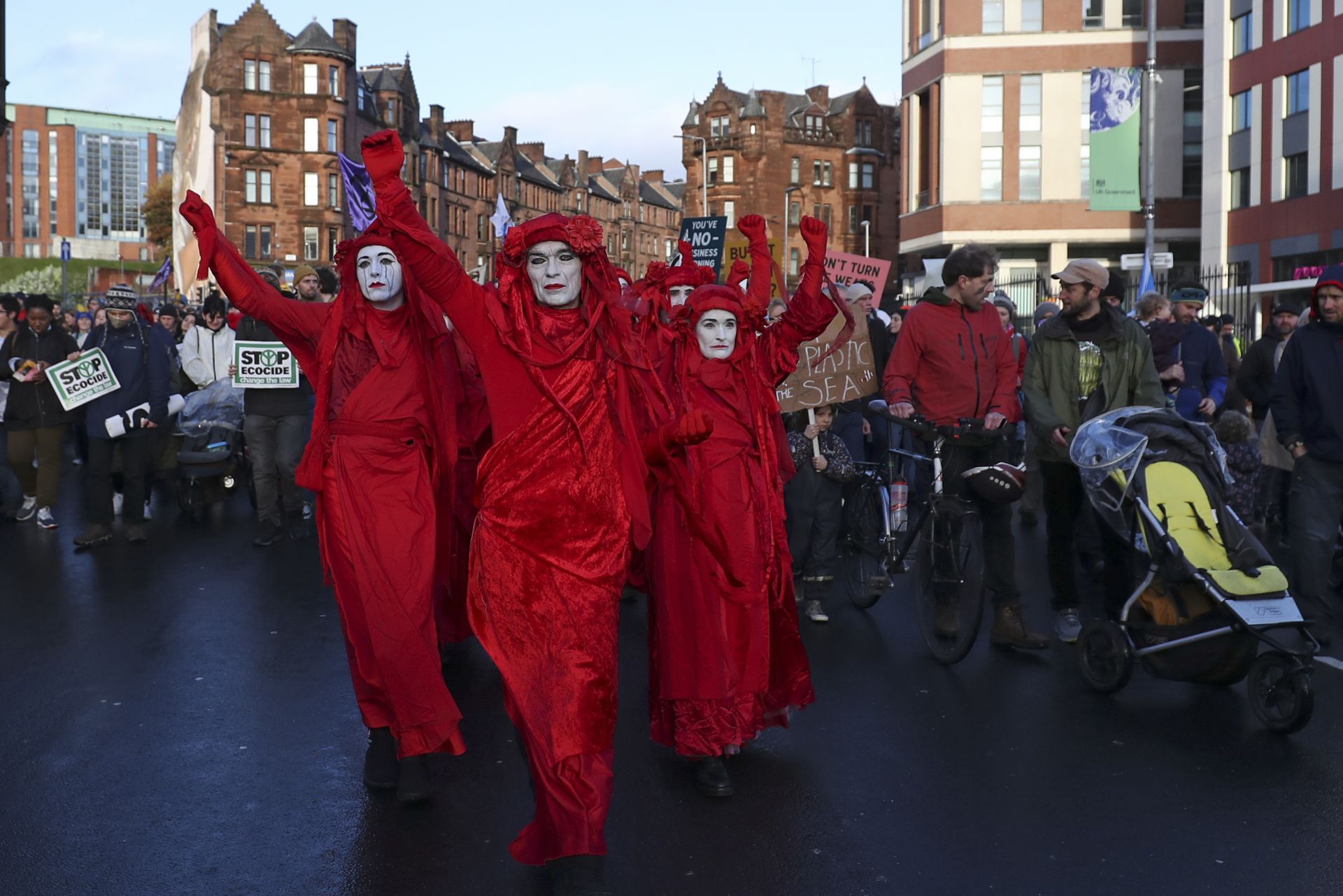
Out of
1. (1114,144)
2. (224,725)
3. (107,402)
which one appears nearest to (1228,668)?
(224,725)

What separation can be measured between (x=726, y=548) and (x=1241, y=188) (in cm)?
4221

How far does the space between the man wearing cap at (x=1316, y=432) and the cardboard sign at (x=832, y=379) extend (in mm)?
2265

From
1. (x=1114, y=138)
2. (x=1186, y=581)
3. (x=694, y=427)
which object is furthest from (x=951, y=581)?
(x=1114, y=138)

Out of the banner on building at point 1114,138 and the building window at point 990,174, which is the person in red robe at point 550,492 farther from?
the building window at point 990,174

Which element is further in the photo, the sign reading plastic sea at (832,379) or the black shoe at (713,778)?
the sign reading plastic sea at (832,379)

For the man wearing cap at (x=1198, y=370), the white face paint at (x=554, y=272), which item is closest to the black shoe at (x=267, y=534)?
the man wearing cap at (x=1198, y=370)

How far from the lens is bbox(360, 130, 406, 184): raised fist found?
4.45 metres

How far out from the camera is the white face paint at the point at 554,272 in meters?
4.51

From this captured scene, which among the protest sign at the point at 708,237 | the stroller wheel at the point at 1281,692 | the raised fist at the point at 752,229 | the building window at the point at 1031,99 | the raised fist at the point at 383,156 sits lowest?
the stroller wheel at the point at 1281,692

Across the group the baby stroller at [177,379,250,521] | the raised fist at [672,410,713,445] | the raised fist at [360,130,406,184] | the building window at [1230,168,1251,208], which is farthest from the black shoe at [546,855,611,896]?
the building window at [1230,168,1251,208]

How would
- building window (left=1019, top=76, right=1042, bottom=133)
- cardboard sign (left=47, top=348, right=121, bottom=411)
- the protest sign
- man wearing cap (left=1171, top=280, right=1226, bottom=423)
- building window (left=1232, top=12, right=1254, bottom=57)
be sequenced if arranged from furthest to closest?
building window (left=1019, top=76, right=1042, bottom=133), building window (left=1232, top=12, right=1254, bottom=57), the protest sign, cardboard sign (left=47, top=348, right=121, bottom=411), man wearing cap (left=1171, top=280, right=1226, bottom=423)

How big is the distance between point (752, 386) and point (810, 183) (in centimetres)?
9377

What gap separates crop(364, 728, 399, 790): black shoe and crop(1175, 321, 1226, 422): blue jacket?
26.4ft

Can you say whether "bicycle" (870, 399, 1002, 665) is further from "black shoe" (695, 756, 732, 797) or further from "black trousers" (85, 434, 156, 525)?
"black trousers" (85, 434, 156, 525)
